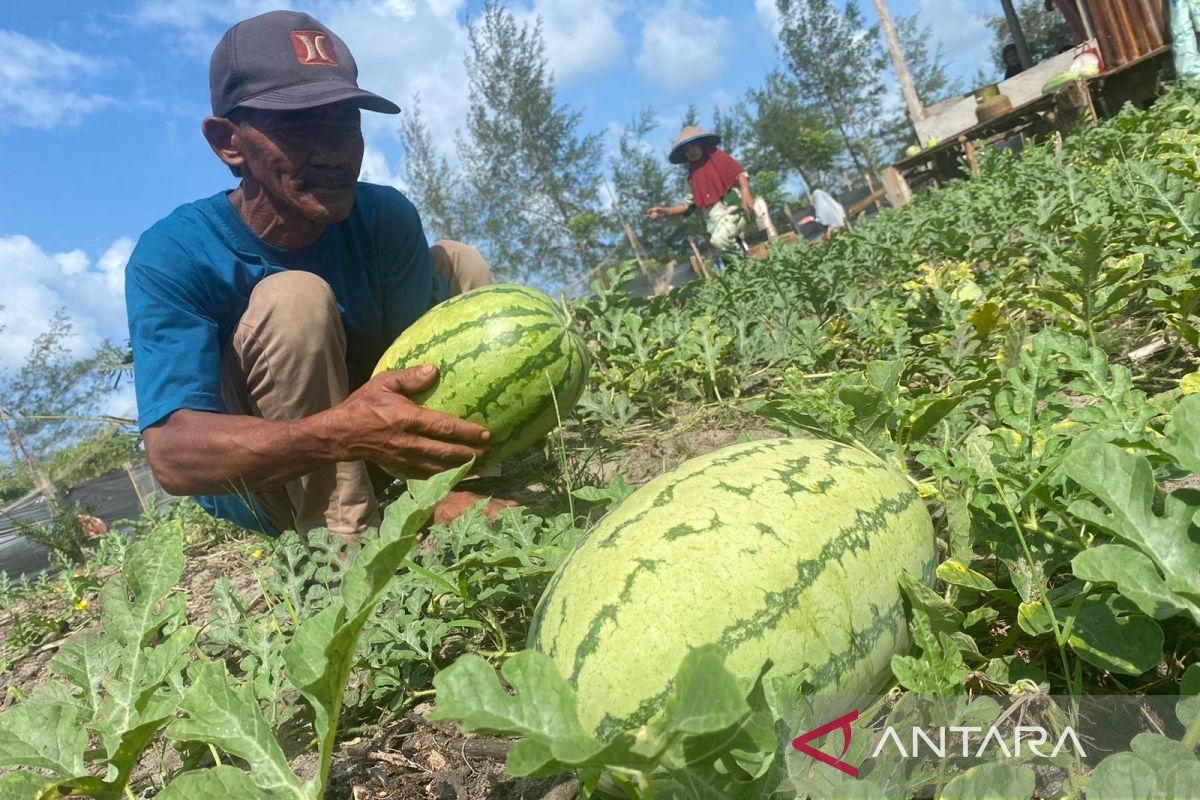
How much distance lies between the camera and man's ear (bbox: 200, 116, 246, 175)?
3006mm

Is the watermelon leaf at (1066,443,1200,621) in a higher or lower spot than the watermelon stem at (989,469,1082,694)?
higher

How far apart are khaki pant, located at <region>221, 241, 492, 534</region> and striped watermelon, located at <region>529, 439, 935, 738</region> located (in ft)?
5.25

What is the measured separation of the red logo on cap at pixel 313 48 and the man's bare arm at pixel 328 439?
1389mm

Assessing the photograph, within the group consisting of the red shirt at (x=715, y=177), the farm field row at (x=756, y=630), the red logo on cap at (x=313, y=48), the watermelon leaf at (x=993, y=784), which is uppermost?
the red logo on cap at (x=313, y=48)

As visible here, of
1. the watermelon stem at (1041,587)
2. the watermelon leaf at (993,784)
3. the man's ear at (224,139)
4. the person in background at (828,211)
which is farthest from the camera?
the person in background at (828,211)

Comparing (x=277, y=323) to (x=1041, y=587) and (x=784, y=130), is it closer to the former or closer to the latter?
(x=1041, y=587)

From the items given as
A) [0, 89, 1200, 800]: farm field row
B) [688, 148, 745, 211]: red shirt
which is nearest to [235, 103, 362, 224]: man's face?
[0, 89, 1200, 800]: farm field row

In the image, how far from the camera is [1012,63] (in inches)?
606

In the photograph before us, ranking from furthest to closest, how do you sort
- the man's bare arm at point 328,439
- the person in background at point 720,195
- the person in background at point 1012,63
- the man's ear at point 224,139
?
the person in background at point 1012,63, the person in background at point 720,195, the man's ear at point 224,139, the man's bare arm at point 328,439

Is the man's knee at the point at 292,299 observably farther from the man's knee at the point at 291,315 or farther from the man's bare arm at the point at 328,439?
the man's bare arm at the point at 328,439

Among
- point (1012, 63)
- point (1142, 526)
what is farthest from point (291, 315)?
point (1012, 63)

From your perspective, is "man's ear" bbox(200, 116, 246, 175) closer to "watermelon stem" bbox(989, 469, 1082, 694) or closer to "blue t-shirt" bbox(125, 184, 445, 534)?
"blue t-shirt" bbox(125, 184, 445, 534)

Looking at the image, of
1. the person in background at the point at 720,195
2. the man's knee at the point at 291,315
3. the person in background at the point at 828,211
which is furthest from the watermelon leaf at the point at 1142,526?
the person in background at the point at 828,211

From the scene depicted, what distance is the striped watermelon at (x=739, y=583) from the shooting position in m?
1.13
